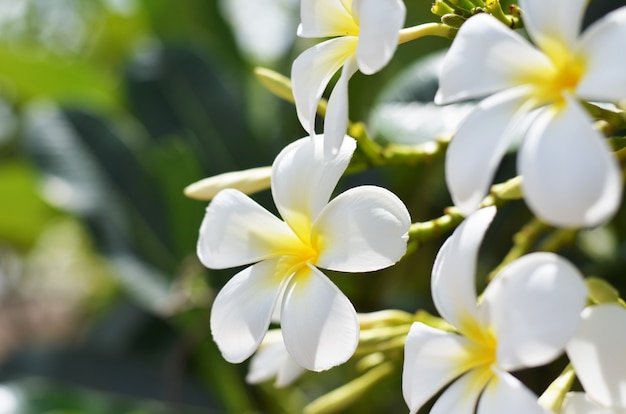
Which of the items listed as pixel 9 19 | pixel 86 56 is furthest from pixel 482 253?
pixel 9 19

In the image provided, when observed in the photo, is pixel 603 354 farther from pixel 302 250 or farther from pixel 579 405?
pixel 302 250

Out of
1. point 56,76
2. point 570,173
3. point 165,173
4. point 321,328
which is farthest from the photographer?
point 56,76

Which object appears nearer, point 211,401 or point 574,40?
point 574,40

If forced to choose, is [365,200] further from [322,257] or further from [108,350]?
[108,350]

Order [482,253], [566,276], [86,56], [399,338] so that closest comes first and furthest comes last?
[566,276], [399,338], [482,253], [86,56]

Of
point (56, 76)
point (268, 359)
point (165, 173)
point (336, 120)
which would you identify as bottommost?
point (56, 76)

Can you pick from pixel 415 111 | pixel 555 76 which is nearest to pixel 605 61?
pixel 555 76

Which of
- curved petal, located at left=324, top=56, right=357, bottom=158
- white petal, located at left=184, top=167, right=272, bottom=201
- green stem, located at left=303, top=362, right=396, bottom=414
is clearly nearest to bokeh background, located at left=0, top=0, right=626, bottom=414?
green stem, located at left=303, top=362, right=396, bottom=414

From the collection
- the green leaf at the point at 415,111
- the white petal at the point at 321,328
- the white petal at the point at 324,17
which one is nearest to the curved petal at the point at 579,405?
the white petal at the point at 321,328
